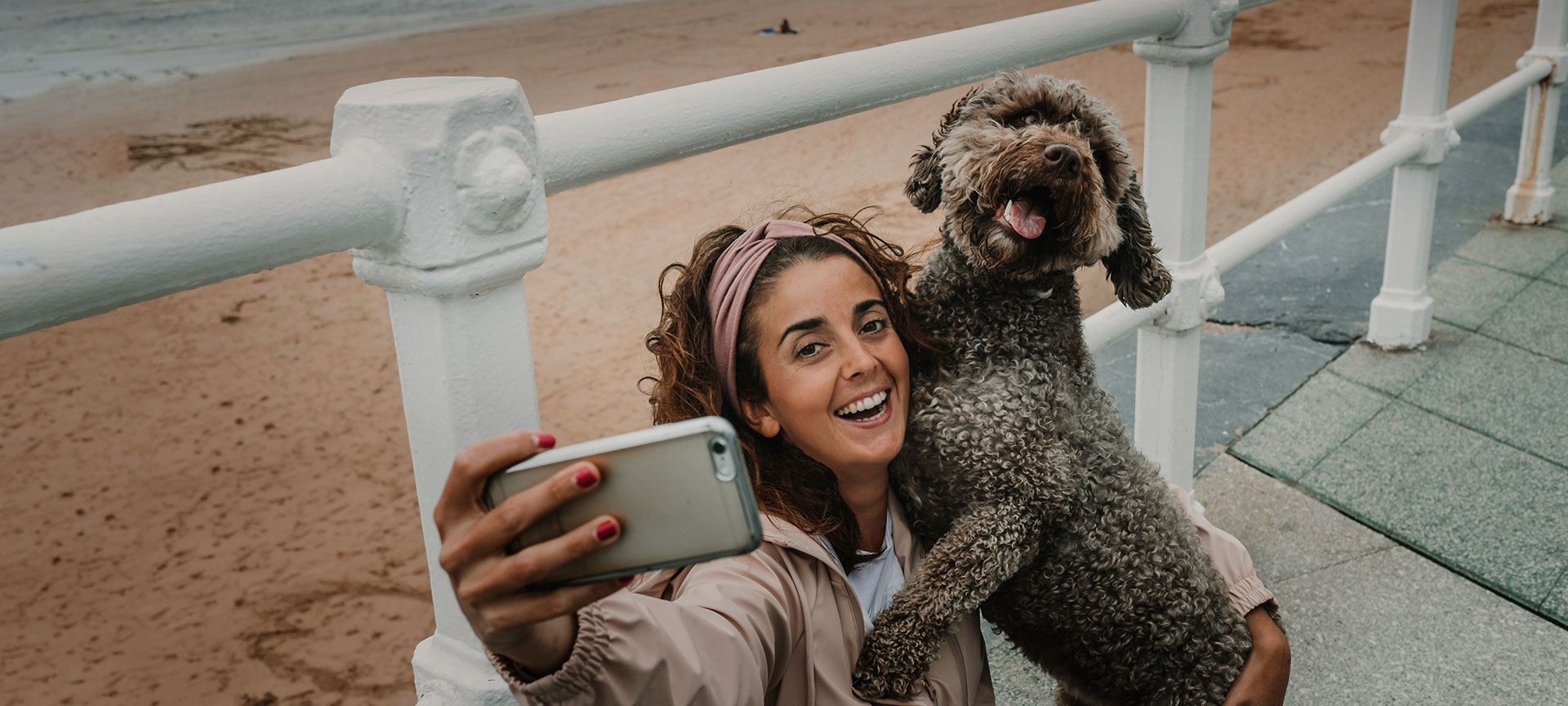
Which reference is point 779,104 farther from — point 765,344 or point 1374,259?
point 1374,259

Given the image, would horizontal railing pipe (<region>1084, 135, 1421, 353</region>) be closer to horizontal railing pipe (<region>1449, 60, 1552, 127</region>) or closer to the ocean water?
horizontal railing pipe (<region>1449, 60, 1552, 127</region>)

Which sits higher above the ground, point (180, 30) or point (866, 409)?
point (866, 409)

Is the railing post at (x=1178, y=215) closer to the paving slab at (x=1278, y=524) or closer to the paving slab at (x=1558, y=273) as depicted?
the paving slab at (x=1278, y=524)

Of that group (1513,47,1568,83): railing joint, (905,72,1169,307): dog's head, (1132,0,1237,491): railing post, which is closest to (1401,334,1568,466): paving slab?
(1132,0,1237,491): railing post

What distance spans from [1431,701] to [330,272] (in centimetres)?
968

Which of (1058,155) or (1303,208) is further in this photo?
(1303,208)

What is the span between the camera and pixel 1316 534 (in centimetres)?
296

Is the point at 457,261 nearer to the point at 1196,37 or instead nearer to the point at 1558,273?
the point at 1196,37

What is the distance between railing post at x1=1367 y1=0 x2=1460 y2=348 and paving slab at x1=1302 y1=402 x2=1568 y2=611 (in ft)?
2.14

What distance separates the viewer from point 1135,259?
1.58 metres

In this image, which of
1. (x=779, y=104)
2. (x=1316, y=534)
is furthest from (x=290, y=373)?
(x=779, y=104)

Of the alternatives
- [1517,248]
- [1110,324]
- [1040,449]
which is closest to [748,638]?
[1040,449]

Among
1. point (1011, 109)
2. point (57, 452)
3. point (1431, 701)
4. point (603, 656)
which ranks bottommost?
point (57, 452)

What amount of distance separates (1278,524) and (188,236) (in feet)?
9.32
